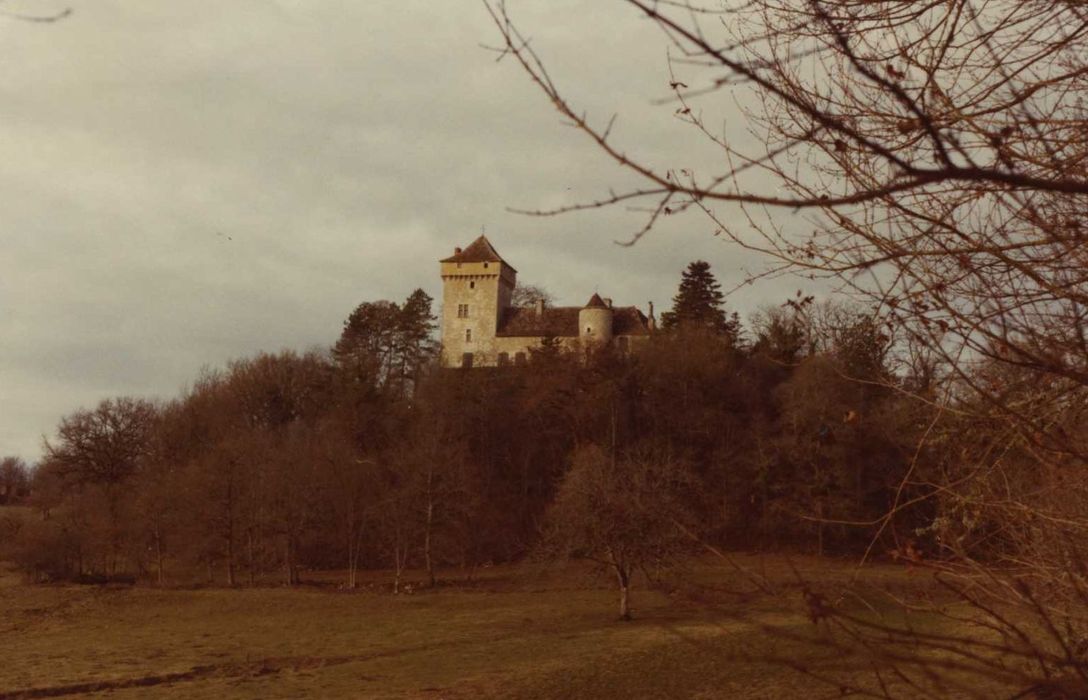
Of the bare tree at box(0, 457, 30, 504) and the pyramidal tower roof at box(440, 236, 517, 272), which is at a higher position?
the pyramidal tower roof at box(440, 236, 517, 272)

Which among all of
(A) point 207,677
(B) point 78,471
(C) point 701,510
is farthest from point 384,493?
(A) point 207,677

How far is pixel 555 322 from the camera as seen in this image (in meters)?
72.1

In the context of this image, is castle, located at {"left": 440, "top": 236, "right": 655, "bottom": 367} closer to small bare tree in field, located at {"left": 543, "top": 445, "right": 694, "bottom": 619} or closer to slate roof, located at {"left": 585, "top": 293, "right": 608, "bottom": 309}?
slate roof, located at {"left": 585, "top": 293, "right": 608, "bottom": 309}

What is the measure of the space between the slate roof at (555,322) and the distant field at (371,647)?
31632mm

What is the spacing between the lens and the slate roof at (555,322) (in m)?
69.6

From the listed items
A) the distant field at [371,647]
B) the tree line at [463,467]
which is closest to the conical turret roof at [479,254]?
the tree line at [463,467]

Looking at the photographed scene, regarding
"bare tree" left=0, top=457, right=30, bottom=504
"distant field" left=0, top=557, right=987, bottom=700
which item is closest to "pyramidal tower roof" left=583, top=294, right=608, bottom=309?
"distant field" left=0, top=557, right=987, bottom=700

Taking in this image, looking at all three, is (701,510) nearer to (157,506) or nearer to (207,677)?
(157,506)

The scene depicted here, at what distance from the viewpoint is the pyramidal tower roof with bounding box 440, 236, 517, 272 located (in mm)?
75875

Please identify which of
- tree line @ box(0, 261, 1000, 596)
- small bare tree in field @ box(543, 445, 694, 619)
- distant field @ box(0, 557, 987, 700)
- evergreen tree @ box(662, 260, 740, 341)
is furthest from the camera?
evergreen tree @ box(662, 260, 740, 341)

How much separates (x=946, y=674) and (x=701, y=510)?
45312 millimetres

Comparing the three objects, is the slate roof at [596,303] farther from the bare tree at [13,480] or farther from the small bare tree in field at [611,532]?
the bare tree at [13,480]

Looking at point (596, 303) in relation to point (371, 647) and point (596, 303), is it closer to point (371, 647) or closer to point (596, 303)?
point (596, 303)

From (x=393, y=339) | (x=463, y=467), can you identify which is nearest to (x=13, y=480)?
(x=393, y=339)
